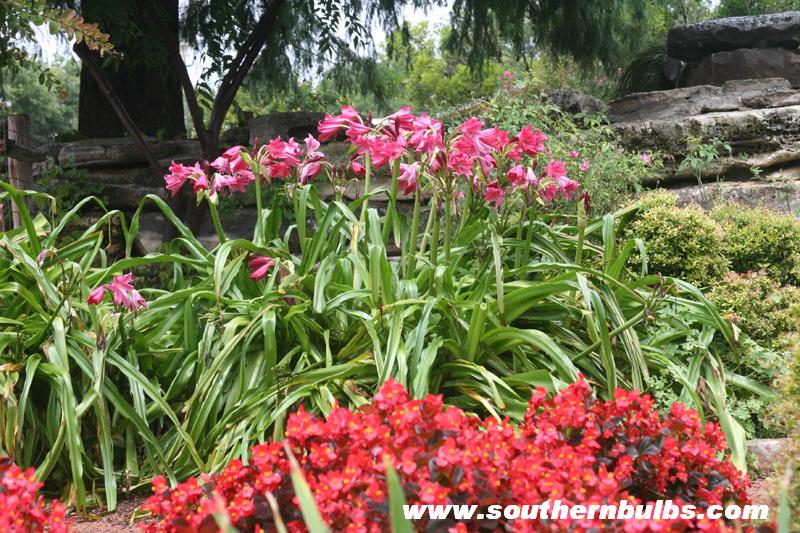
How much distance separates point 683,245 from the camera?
3582 mm

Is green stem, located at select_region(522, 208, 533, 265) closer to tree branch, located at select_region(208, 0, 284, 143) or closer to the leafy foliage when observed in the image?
the leafy foliage

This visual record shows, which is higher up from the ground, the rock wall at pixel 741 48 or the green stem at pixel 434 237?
the rock wall at pixel 741 48

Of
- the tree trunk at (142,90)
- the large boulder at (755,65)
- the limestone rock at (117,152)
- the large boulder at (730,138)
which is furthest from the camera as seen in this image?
the large boulder at (755,65)

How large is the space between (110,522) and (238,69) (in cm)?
420

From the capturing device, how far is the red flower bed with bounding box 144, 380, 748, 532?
1398 millimetres

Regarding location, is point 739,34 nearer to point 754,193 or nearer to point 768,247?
point 754,193

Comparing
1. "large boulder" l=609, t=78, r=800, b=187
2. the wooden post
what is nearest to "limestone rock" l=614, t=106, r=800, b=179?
"large boulder" l=609, t=78, r=800, b=187

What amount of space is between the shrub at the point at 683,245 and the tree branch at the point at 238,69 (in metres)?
3.34

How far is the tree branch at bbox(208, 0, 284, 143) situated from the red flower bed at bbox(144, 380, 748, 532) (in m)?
4.39

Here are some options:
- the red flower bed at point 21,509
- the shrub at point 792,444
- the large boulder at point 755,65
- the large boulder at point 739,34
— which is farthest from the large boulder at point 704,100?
the red flower bed at point 21,509

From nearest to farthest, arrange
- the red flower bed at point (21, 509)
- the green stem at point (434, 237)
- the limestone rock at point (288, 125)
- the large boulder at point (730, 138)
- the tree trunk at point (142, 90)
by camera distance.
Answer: the red flower bed at point (21, 509) < the green stem at point (434, 237) < the large boulder at point (730, 138) < the tree trunk at point (142, 90) < the limestone rock at point (288, 125)

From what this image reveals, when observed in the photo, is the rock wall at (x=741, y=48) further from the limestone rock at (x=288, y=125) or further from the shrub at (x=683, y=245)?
the shrub at (x=683, y=245)

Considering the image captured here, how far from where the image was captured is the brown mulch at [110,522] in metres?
2.29

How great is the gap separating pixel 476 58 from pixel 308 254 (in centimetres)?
477
